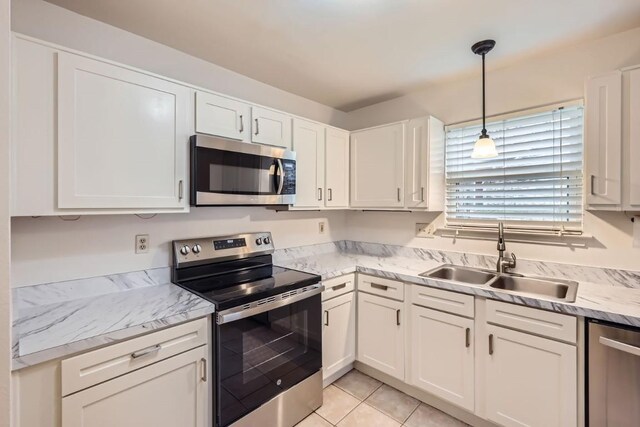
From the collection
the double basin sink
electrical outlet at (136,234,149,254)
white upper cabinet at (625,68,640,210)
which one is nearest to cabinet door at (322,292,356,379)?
the double basin sink

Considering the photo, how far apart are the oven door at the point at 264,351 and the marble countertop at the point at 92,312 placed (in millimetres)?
211

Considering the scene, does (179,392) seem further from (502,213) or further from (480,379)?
(502,213)

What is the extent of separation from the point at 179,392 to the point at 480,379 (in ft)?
5.46

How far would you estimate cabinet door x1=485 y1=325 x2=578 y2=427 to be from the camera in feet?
4.99

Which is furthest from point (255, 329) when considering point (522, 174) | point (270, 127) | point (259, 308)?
point (522, 174)

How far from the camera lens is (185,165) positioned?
1.71 metres

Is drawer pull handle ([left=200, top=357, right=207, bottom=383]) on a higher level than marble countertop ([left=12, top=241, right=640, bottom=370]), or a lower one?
lower

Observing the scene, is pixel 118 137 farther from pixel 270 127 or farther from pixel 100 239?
pixel 270 127

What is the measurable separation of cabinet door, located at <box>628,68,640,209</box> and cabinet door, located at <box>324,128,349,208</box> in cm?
182

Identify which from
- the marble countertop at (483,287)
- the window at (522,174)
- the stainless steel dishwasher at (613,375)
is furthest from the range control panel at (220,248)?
the stainless steel dishwasher at (613,375)

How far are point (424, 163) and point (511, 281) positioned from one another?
103cm

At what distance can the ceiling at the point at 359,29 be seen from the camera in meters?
1.52

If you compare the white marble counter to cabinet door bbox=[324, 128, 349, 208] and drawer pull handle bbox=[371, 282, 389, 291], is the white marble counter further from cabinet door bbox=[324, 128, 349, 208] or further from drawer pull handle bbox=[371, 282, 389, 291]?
cabinet door bbox=[324, 128, 349, 208]

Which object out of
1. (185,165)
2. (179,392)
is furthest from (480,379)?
(185,165)
